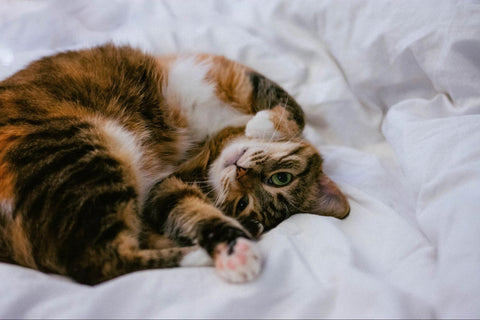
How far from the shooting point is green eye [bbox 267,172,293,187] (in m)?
1.24

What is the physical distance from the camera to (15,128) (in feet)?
3.20

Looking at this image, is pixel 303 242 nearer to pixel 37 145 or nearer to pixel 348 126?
pixel 348 126

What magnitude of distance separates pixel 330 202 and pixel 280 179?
21cm

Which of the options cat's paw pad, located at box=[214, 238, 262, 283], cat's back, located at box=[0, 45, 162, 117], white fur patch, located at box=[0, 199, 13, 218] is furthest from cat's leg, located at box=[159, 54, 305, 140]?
→ white fur patch, located at box=[0, 199, 13, 218]

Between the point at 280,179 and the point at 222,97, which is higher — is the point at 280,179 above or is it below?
below

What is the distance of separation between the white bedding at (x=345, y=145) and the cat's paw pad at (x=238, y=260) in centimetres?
2

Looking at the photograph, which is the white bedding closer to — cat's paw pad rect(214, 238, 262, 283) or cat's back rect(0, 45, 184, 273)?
cat's paw pad rect(214, 238, 262, 283)

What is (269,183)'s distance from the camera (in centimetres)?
124

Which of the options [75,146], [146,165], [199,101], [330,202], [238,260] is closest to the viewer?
[238,260]

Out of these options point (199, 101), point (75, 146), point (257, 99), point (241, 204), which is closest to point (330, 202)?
point (241, 204)

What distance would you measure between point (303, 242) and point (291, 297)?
202 millimetres

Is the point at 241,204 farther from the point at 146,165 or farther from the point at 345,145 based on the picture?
the point at 345,145

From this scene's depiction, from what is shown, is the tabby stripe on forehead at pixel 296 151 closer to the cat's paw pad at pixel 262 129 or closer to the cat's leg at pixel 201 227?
the cat's paw pad at pixel 262 129

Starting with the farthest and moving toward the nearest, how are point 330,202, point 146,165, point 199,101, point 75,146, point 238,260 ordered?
point 199,101 → point 146,165 → point 330,202 → point 75,146 → point 238,260
